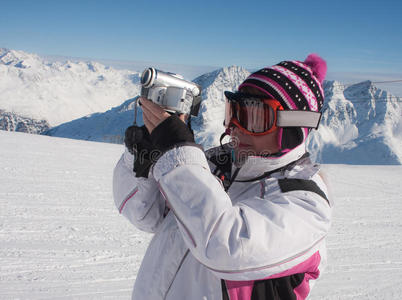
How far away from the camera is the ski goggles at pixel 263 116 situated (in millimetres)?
1322

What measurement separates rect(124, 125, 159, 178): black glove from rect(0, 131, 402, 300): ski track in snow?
1.33 metres

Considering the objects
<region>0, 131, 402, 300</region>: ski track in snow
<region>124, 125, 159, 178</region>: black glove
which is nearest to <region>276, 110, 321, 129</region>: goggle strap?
<region>124, 125, 159, 178</region>: black glove

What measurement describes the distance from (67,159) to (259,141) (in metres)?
10.8

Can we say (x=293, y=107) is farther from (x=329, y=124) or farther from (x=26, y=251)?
(x=329, y=124)

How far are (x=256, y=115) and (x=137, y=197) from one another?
62 cm

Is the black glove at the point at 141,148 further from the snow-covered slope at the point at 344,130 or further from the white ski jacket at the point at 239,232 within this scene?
the snow-covered slope at the point at 344,130

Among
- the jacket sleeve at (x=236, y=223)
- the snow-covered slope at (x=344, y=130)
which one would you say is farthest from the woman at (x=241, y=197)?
the snow-covered slope at (x=344, y=130)

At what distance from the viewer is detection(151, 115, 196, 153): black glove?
119cm

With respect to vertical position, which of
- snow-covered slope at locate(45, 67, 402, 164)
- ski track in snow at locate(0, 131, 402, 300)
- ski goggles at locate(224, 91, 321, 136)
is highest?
ski goggles at locate(224, 91, 321, 136)

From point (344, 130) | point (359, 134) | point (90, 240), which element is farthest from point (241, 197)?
point (359, 134)

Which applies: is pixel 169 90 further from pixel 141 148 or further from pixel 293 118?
pixel 293 118

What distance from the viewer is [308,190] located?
1.15 meters

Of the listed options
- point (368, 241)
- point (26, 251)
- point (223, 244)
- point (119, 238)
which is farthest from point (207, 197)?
point (368, 241)

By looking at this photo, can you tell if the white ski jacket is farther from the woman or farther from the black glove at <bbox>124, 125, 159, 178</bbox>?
the black glove at <bbox>124, 125, 159, 178</bbox>
